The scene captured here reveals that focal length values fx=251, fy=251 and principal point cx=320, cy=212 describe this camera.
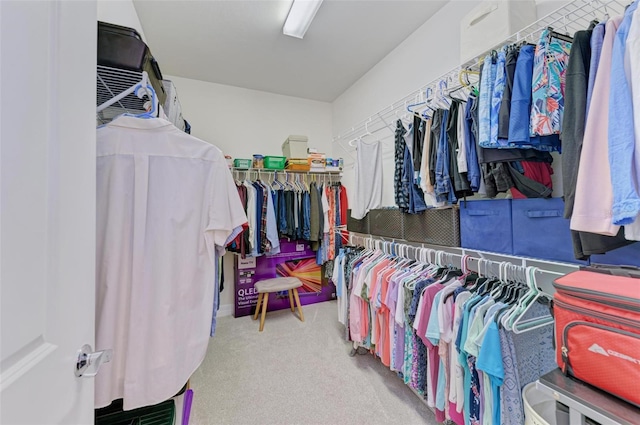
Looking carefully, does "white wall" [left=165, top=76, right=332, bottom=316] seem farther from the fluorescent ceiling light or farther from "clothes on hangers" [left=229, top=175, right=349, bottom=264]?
the fluorescent ceiling light

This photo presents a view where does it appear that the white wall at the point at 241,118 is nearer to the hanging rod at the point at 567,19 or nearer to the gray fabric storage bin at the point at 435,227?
the hanging rod at the point at 567,19

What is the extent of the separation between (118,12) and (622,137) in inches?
105

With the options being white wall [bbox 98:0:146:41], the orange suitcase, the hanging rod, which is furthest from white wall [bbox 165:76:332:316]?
the orange suitcase

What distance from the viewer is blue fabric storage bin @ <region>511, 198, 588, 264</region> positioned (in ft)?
3.60

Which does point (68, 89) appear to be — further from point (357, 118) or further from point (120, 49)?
point (357, 118)

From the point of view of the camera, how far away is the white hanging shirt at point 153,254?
0.90 metres

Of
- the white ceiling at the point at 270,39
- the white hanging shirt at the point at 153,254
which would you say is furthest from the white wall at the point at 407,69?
the white hanging shirt at the point at 153,254

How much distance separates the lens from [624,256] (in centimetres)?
94

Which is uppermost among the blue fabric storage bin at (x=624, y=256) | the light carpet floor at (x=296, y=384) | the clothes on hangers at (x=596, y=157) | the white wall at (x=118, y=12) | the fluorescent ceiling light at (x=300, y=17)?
the fluorescent ceiling light at (x=300, y=17)

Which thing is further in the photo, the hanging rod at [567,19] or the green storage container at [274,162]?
the green storage container at [274,162]

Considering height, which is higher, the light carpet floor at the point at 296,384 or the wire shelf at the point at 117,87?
the wire shelf at the point at 117,87

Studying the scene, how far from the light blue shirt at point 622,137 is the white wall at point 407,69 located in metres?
0.74

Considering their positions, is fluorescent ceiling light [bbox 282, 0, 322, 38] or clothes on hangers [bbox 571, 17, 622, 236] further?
fluorescent ceiling light [bbox 282, 0, 322, 38]

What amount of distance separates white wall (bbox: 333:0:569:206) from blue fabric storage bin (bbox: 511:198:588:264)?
419 millimetres
